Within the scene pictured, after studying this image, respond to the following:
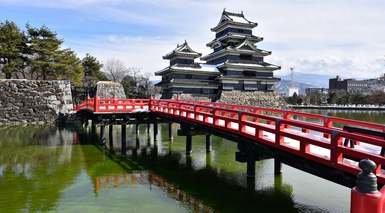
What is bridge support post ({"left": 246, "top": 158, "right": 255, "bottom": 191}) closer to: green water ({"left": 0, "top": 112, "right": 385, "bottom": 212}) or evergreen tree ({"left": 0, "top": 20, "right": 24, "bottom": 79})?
green water ({"left": 0, "top": 112, "right": 385, "bottom": 212})

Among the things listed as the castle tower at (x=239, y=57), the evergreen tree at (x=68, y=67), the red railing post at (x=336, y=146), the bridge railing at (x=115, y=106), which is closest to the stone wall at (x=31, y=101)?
the evergreen tree at (x=68, y=67)

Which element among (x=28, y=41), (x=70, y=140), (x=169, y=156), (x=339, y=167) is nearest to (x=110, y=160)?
(x=169, y=156)

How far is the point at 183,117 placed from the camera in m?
17.6

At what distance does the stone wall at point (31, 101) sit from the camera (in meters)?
32.9

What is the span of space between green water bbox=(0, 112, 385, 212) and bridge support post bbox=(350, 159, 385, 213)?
6.35 metres

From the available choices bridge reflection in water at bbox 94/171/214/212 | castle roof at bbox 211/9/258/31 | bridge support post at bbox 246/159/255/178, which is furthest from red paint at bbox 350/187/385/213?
castle roof at bbox 211/9/258/31

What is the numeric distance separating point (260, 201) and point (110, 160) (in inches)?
334

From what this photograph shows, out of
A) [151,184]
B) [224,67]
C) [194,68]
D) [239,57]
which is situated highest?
[239,57]

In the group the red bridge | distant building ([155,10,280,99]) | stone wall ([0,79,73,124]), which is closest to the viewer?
the red bridge

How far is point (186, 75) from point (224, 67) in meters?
5.25

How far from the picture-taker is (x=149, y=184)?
1269 centimetres

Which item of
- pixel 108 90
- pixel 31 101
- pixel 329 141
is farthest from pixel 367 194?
pixel 108 90

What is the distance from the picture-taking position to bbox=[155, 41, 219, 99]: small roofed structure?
48.5 metres

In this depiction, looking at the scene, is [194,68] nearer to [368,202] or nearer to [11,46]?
[11,46]
